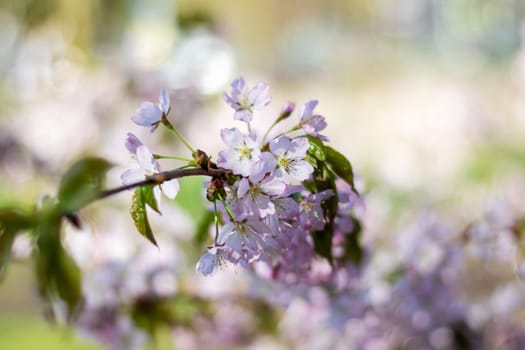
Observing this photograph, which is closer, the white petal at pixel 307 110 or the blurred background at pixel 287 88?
the white petal at pixel 307 110

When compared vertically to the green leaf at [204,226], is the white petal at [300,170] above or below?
below

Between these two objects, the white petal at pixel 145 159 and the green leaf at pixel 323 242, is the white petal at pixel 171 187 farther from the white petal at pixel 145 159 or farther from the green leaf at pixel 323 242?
the green leaf at pixel 323 242

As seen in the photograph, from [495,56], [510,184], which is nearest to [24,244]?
[510,184]

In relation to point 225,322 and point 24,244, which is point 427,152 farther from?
point 24,244

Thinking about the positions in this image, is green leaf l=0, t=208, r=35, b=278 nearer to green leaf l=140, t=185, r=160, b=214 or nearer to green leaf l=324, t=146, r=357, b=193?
green leaf l=140, t=185, r=160, b=214

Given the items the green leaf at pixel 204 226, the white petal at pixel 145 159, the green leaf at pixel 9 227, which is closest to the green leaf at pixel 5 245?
the green leaf at pixel 9 227

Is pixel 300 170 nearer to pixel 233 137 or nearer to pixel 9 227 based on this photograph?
pixel 233 137

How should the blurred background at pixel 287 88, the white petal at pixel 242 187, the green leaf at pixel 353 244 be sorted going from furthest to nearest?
the blurred background at pixel 287 88 < the green leaf at pixel 353 244 < the white petal at pixel 242 187
